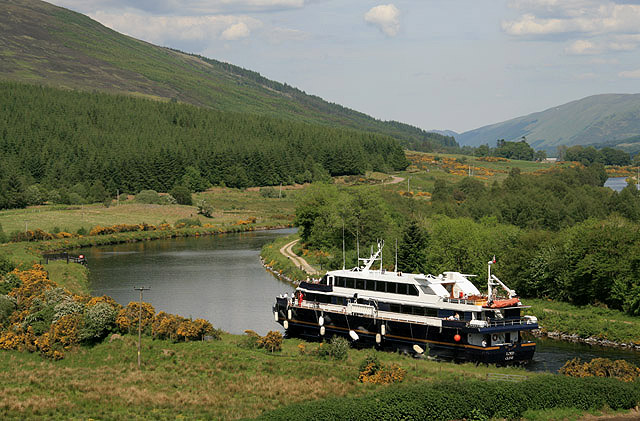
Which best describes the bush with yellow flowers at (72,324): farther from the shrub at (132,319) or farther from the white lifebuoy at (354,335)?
the white lifebuoy at (354,335)

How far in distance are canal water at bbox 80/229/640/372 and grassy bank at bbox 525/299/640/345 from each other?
2.27 metres

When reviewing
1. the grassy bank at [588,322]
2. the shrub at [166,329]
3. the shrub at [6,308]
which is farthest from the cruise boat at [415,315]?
the shrub at [6,308]

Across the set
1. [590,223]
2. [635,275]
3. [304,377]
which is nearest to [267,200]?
[590,223]

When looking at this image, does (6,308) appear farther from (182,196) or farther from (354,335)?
(182,196)

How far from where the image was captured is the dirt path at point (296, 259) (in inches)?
3573

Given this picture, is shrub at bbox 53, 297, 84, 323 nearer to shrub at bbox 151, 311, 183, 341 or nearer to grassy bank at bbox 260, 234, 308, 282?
shrub at bbox 151, 311, 183, 341

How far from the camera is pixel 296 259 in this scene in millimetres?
100562

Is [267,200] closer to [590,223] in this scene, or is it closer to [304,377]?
[590,223]

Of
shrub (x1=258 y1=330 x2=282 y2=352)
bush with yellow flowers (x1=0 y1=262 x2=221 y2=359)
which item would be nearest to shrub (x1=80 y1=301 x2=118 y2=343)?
bush with yellow flowers (x1=0 y1=262 x2=221 y2=359)

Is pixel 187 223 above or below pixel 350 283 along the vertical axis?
below

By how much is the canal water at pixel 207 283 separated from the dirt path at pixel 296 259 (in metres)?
3.99

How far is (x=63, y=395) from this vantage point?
42031 mm

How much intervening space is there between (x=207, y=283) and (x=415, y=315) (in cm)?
3923

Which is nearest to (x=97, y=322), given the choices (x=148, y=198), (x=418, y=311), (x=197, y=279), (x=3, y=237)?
(x=418, y=311)
